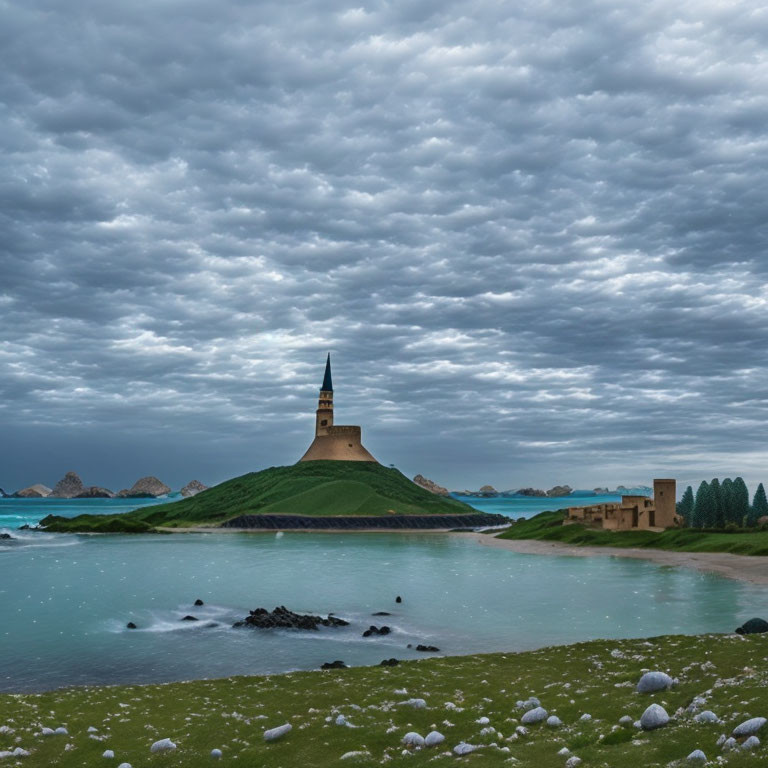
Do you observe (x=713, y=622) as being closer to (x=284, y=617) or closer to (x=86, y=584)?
(x=284, y=617)

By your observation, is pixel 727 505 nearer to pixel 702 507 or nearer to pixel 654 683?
pixel 702 507

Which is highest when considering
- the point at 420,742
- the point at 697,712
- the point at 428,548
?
the point at 697,712

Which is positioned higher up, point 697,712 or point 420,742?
point 697,712

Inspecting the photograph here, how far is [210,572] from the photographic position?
9656 cm

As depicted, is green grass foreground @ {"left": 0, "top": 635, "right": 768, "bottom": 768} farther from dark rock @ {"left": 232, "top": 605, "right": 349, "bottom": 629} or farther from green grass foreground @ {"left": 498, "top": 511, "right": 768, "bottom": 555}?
green grass foreground @ {"left": 498, "top": 511, "right": 768, "bottom": 555}

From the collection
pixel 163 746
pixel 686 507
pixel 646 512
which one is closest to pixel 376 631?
pixel 163 746

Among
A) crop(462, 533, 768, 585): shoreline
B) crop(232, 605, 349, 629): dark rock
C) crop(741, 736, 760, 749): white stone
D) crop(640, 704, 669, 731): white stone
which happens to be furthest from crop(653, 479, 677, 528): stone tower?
crop(741, 736, 760, 749): white stone

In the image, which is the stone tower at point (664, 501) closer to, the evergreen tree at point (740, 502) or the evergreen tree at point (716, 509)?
the evergreen tree at point (716, 509)

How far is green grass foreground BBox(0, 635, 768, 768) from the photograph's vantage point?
16266mm

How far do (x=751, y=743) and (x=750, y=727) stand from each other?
880 millimetres

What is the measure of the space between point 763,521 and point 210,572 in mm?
97124

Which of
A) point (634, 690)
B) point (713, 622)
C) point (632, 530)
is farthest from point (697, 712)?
point (632, 530)

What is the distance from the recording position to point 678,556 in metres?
104

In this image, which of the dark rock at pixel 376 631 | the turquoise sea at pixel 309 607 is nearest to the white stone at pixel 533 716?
the turquoise sea at pixel 309 607
